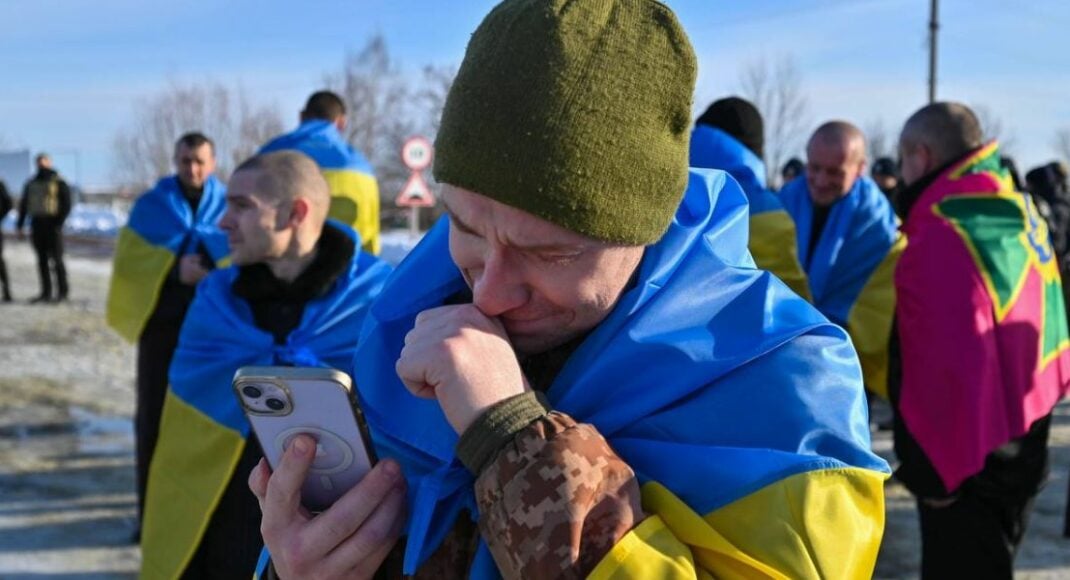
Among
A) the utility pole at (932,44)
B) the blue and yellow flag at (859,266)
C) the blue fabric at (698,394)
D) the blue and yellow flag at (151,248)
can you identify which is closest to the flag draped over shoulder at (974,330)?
the blue and yellow flag at (859,266)

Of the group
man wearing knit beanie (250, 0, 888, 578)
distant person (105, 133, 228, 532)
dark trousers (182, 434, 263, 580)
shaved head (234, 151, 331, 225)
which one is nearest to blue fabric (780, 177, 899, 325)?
shaved head (234, 151, 331, 225)

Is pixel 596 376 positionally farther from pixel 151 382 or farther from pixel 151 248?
pixel 151 248

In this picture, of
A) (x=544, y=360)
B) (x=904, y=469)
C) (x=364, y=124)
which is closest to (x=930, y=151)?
(x=904, y=469)

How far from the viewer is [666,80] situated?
51.0 inches

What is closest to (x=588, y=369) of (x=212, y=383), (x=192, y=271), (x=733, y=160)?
(x=212, y=383)

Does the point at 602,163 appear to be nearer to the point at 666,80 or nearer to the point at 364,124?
the point at 666,80

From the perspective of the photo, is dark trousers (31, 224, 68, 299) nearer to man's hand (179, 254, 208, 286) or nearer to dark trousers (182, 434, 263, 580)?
man's hand (179, 254, 208, 286)

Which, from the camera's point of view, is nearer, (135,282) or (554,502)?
(554,502)

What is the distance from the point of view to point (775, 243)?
15.1 ft

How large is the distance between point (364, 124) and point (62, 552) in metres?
32.0

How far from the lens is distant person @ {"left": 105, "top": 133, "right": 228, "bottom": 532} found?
18.3ft

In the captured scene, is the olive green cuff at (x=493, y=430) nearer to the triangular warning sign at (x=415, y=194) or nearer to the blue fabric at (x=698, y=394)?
the blue fabric at (x=698, y=394)

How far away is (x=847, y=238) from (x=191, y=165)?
11.9ft

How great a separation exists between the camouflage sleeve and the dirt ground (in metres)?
4.65
